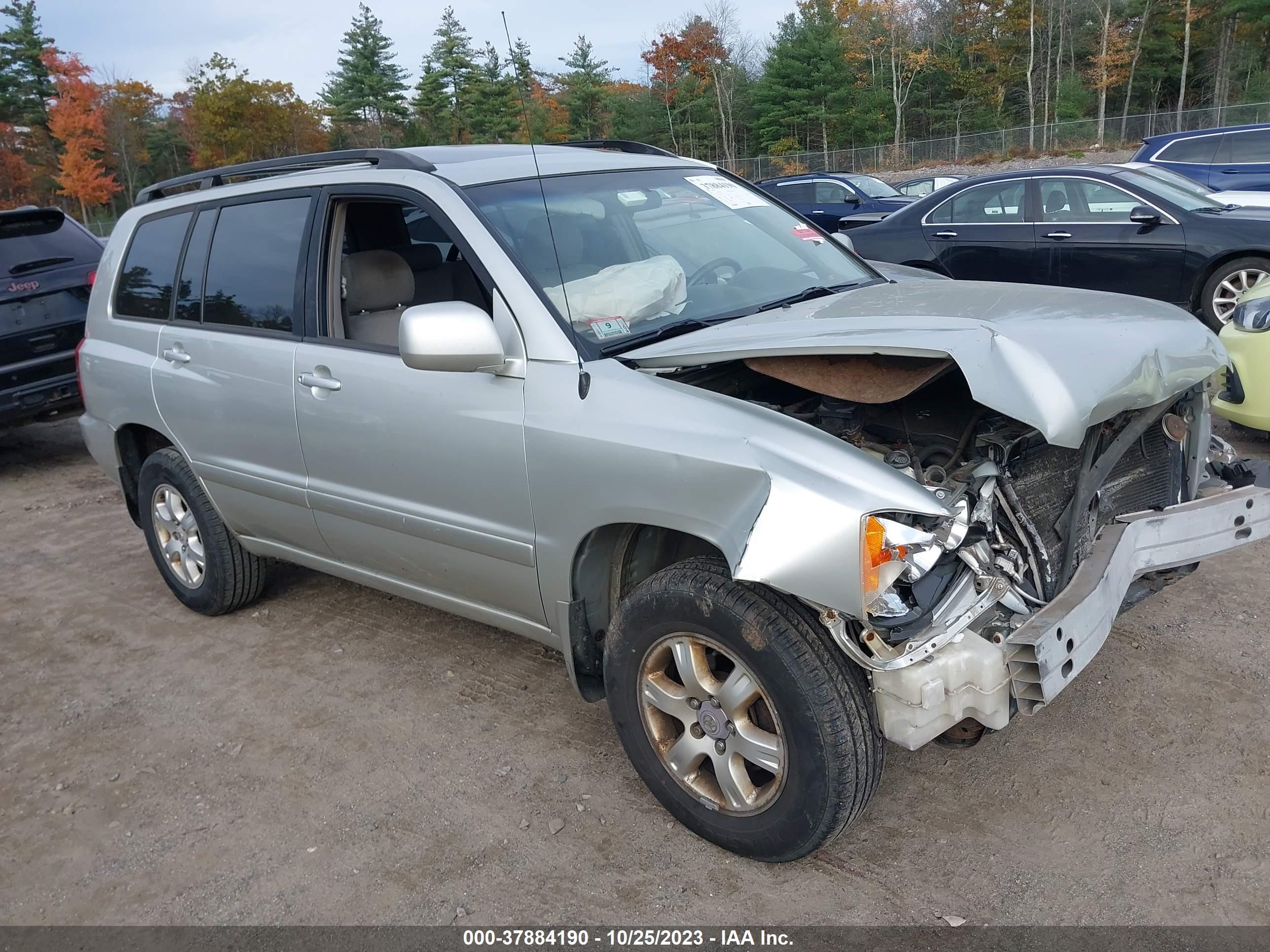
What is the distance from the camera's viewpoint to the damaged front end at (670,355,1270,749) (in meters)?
2.41

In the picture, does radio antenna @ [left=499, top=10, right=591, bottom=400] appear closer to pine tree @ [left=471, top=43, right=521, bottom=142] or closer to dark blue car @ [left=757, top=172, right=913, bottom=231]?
pine tree @ [left=471, top=43, right=521, bottom=142]

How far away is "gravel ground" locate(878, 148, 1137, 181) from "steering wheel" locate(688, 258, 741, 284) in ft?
108

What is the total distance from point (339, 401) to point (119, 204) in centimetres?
6475

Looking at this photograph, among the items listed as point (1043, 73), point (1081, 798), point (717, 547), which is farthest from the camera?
point (1043, 73)

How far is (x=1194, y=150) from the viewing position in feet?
43.3

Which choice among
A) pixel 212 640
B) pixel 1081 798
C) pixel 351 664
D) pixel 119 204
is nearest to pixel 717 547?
pixel 1081 798

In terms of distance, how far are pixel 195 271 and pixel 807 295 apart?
261 centimetres

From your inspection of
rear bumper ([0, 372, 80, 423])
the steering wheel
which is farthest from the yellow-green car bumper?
rear bumper ([0, 372, 80, 423])

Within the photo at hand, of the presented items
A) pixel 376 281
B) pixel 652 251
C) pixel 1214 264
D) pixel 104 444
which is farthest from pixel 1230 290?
pixel 104 444

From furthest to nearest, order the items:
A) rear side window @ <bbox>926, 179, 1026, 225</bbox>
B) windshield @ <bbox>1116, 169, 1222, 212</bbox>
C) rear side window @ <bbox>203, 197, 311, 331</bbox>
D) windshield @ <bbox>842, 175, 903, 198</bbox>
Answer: windshield @ <bbox>842, 175, 903, 198</bbox>
rear side window @ <bbox>926, 179, 1026, 225</bbox>
windshield @ <bbox>1116, 169, 1222, 212</bbox>
rear side window @ <bbox>203, 197, 311, 331</bbox>

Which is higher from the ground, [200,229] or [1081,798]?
[200,229]

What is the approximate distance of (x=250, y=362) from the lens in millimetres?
3938

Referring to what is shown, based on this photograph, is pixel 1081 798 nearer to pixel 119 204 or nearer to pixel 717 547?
pixel 717 547

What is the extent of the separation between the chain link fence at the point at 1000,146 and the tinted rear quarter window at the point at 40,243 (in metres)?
31.2
